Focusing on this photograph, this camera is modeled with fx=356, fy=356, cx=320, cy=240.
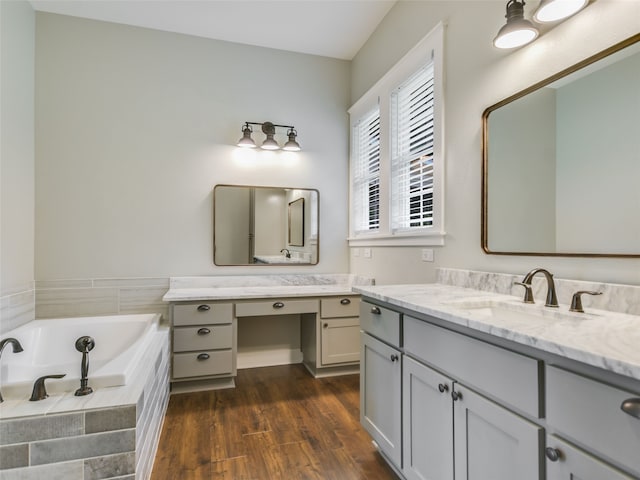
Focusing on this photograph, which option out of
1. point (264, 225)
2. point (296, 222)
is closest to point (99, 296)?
point (264, 225)

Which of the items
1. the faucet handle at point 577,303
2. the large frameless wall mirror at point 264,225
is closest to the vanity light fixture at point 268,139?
the large frameless wall mirror at point 264,225

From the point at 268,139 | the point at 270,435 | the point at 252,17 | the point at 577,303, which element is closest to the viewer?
the point at 577,303

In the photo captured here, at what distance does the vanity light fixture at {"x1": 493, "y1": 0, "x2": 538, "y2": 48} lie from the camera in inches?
60.7

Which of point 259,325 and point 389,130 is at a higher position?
point 389,130

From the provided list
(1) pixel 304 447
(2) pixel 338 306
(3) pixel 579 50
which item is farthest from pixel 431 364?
(2) pixel 338 306

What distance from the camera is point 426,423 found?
1.45m

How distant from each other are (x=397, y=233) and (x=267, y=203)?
1377 mm

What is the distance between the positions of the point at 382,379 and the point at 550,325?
92 centimetres

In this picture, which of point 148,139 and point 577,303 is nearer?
point 577,303

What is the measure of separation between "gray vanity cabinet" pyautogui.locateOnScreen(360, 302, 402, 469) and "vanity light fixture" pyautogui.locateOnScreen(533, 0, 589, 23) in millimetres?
1426

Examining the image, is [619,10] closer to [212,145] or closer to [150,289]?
[212,145]

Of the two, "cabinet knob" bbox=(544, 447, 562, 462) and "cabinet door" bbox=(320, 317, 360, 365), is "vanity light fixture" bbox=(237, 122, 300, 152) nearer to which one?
"cabinet door" bbox=(320, 317, 360, 365)

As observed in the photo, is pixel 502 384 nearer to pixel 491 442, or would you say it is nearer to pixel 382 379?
pixel 491 442

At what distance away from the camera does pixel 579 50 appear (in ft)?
4.82
